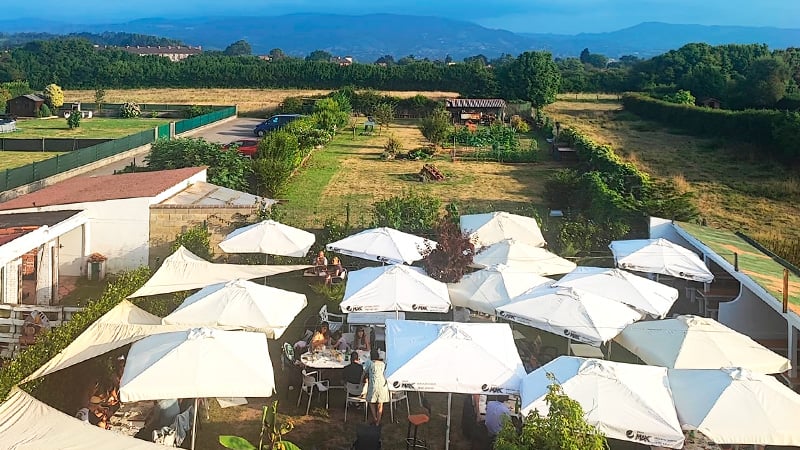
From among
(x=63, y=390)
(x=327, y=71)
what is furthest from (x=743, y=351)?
(x=327, y=71)

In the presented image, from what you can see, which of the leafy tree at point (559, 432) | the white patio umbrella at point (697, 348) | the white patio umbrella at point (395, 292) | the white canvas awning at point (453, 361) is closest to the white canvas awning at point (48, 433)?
the white canvas awning at point (453, 361)

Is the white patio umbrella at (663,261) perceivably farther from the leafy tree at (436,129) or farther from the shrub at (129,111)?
the shrub at (129,111)

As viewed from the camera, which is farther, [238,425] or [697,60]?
[697,60]

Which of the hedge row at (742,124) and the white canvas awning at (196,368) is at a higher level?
the hedge row at (742,124)

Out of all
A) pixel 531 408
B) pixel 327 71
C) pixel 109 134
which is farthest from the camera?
pixel 327 71

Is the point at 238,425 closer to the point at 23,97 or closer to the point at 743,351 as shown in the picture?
the point at 743,351

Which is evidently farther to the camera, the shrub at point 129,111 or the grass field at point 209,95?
the grass field at point 209,95

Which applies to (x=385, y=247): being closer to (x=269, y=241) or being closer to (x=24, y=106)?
(x=269, y=241)
